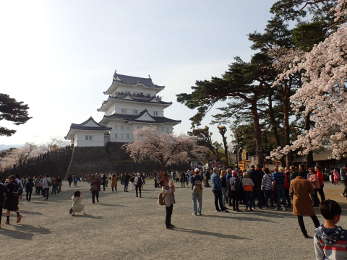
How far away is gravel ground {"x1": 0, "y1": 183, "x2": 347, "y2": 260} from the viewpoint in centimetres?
663

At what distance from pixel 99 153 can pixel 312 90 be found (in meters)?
48.3

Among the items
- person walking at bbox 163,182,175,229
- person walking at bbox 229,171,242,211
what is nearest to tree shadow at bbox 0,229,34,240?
person walking at bbox 163,182,175,229

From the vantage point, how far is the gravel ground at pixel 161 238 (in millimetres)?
6633

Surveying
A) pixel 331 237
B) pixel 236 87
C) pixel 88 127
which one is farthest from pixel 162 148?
pixel 331 237

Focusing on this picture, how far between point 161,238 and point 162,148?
1833 inches

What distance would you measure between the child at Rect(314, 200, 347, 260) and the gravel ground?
3296 millimetres

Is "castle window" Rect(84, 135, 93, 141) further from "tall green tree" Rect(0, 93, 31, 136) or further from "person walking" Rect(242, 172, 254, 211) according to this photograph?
"person walking" Rect(242, 172, 254, 211)

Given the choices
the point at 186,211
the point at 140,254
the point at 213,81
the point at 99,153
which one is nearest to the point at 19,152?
the point at 99,153

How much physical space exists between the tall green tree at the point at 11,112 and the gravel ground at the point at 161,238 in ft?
69.9

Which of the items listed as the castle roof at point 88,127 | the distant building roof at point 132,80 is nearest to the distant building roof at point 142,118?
the castle roof at point 88,127

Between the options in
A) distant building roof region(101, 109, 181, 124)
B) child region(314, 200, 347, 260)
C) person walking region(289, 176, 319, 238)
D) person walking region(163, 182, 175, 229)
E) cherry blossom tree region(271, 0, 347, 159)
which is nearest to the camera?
child region(314, 200, 347, 260)

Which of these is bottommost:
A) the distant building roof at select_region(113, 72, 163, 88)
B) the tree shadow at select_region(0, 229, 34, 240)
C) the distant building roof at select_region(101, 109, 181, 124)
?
the tree shadow at select_region(0, 229, 34, 240)

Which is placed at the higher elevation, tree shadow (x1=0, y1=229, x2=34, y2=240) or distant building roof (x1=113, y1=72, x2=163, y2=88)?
distant building roof (x1=113, y1=72, x2=163, y2=88)

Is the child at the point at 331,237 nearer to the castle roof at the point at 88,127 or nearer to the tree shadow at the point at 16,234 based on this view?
the tree shadow at the point at 16,234
